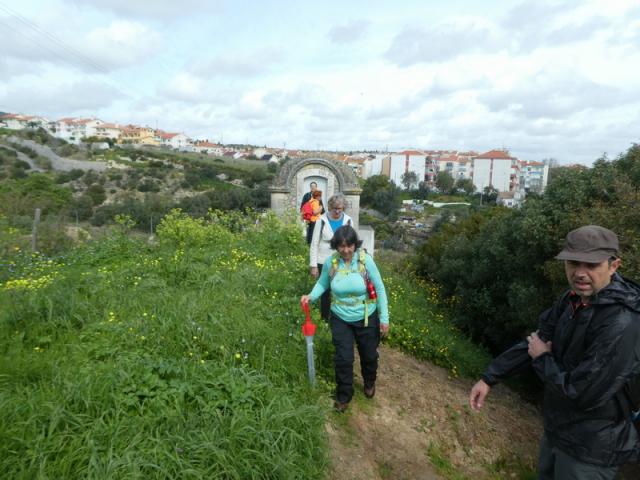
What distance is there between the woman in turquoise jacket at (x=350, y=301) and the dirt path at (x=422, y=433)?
380 millimetres

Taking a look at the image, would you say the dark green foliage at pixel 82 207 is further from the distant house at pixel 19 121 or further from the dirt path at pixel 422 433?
the distant house at pixel 19 121

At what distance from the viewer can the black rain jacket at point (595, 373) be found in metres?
1.88

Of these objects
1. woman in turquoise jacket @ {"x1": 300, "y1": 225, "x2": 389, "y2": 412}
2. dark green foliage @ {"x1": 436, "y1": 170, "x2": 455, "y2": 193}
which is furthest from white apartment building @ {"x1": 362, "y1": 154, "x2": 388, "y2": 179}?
woman in turquoise jacket @ {"x1": 300, "y1": 225, "x2": 389, "y2": 412}

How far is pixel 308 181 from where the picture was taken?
44.5 ft

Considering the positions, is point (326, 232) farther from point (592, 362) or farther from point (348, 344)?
point (592, 362)

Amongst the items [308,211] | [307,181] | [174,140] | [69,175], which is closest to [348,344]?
[308,211]

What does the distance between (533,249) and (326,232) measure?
3786mm

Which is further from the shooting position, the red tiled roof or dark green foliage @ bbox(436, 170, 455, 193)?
the red tiled roof

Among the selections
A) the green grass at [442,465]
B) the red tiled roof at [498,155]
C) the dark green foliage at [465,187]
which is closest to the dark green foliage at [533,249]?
the green grass at [442,465]

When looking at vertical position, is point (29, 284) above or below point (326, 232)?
below

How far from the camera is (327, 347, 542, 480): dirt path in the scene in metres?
3.29

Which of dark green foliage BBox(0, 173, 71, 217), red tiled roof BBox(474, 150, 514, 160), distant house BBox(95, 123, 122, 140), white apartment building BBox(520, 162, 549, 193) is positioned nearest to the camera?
dark green foliage BBox(0, 173, 71, 217)

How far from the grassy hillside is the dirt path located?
1.25ft

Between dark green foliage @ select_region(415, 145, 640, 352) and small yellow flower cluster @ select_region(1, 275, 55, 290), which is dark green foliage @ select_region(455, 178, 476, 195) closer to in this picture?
dark green foliage @ select_region(415, 145, 640, 352)
